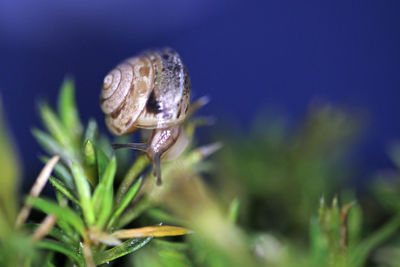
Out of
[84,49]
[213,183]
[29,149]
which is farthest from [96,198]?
[84,49]

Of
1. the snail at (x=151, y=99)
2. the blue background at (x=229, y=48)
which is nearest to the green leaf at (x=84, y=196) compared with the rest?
the snail at (x=151, y=99)

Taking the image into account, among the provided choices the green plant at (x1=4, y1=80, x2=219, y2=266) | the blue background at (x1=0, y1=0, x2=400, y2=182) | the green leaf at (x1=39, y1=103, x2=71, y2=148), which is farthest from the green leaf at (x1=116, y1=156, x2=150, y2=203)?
the blue background at (x1=0, y1=0, x2=400, y2=182)

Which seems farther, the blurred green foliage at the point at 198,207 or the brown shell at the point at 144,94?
the brown shell at the point at 144,94

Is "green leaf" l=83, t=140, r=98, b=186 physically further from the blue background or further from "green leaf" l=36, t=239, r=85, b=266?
the blue background

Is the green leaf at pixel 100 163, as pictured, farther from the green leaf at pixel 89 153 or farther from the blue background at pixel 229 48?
the blue background at pixel 229 48

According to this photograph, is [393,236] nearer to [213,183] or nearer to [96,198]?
[213,183]

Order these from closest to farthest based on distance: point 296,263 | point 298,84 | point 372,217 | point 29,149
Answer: point 296,263 → point 372,217 → point 29,149 → point 298,84
